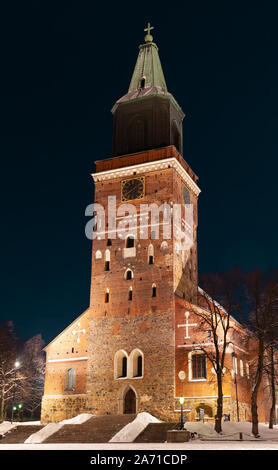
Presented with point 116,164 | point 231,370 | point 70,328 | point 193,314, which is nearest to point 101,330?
point 70,328

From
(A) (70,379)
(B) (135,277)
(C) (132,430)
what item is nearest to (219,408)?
(C) (132,430)

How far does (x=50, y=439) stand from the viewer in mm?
33938

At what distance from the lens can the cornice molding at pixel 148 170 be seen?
46.9 metres

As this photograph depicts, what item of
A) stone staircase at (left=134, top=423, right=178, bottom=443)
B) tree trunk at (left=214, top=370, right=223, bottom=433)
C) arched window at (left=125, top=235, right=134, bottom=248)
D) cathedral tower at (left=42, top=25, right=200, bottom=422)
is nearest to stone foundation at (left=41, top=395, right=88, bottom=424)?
cathedral tower at (left=42, top=25, right=200, bottom=422)

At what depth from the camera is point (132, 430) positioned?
32.9m

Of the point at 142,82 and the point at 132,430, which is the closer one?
the point at 132,430

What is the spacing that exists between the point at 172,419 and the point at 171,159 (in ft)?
66.7

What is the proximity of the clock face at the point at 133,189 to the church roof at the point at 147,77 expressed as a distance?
763 cm

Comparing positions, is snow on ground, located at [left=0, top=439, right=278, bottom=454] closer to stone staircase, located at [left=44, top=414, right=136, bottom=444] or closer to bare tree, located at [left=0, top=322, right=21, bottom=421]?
stone staircase, located at [left=44, top=414, right=136, bottom=444]

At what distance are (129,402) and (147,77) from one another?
94.2 feet

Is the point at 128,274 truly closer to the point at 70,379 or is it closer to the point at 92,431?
the point at 70,379

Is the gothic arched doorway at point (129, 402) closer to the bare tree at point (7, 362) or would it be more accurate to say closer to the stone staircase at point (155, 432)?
the stone staircase at point (155, 432)
